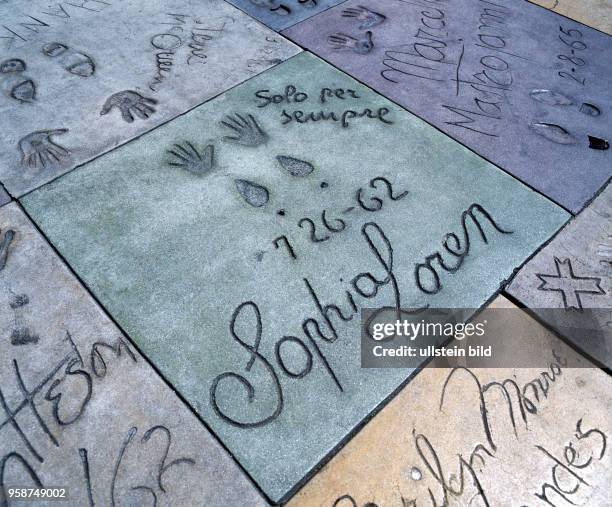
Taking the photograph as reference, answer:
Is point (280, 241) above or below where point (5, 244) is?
above

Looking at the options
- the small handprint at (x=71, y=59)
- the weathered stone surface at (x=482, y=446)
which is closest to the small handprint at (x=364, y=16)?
the small handprint at (x=71, y=59)

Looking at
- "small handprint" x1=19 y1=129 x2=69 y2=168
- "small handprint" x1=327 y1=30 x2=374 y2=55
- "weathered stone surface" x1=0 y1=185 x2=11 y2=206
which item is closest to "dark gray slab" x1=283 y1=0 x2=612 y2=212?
"small handprint" x1=327 y1=30 x2=374 y2=55

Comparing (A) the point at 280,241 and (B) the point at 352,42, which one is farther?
(B) the point at 352,42

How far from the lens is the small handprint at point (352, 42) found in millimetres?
3432

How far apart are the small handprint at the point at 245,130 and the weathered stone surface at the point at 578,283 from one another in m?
1.47

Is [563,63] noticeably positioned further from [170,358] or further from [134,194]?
[170,358]

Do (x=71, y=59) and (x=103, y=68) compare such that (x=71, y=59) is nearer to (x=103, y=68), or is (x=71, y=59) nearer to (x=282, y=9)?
(x=103, y=68)

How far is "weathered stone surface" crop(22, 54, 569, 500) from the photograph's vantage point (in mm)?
1996

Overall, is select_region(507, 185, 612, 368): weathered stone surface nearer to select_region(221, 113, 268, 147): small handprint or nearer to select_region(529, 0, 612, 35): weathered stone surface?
select_region(221, 113, 268, 147): small handprint

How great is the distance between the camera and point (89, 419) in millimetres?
1897

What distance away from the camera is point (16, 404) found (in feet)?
6.29

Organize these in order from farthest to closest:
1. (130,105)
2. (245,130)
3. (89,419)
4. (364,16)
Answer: (364,16) < (130,105) < (245,130) < (89,419)

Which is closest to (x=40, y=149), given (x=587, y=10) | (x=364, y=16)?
(x=364, y=16)

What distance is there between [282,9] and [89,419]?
9.90ft
